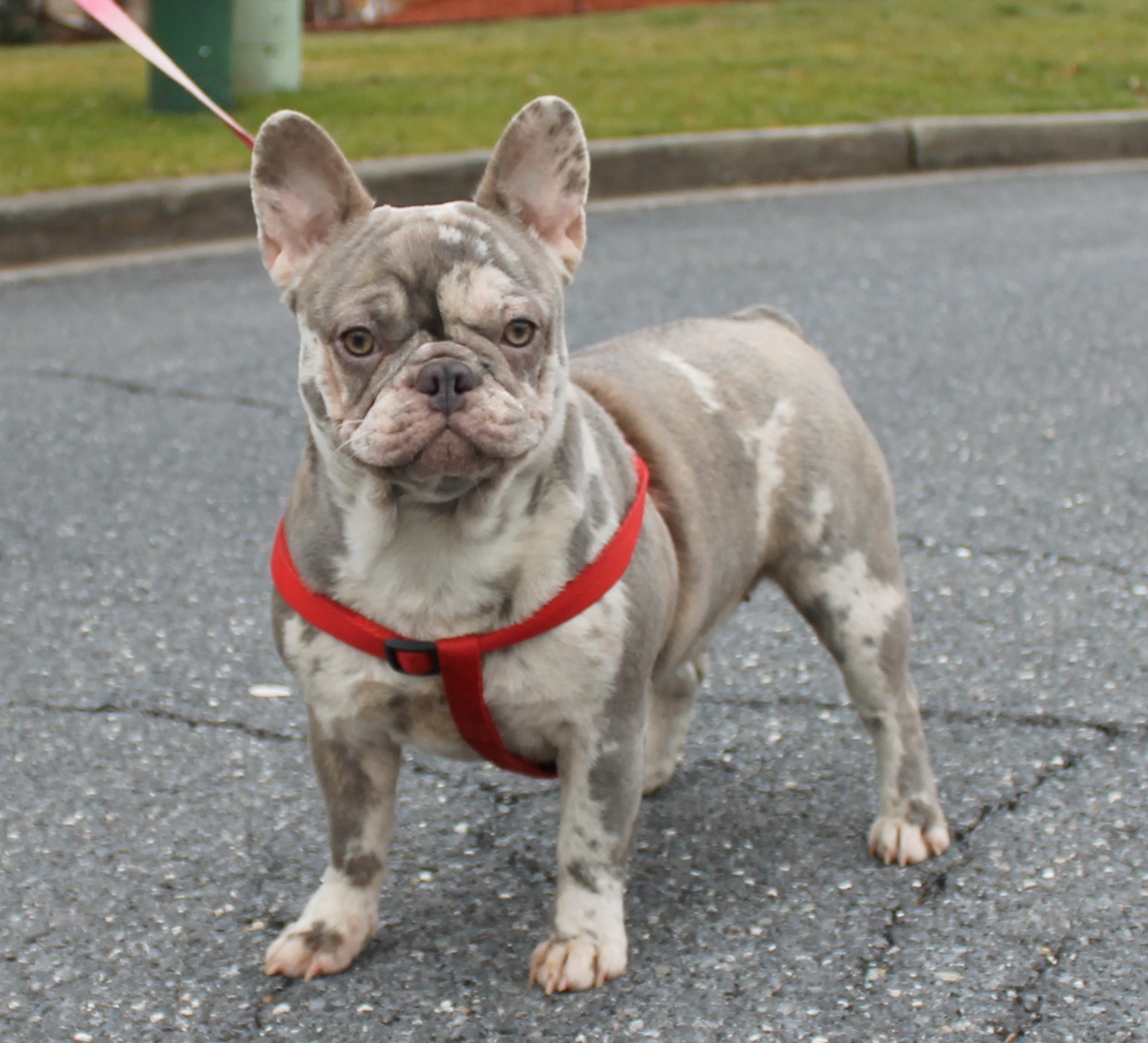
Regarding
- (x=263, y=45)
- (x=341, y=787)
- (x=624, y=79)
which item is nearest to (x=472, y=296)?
(x=341, y=787)

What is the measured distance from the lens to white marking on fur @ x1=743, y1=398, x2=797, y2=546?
359 cm

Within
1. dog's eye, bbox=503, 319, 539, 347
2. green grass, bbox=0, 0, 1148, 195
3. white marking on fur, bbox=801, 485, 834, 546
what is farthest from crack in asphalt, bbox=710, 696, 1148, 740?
green grass, bbox=0, 0, 1148, 195

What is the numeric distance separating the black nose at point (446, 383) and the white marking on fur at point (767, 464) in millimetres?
905

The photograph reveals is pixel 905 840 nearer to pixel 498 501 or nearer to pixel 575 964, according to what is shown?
pixel 575 964

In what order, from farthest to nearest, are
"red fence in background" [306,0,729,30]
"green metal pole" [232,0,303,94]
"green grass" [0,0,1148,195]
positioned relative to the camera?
"red fence in background" [306,0,729,30], "green metal pole" [232,0,303,94], "green grass" [0,0,1148,195]

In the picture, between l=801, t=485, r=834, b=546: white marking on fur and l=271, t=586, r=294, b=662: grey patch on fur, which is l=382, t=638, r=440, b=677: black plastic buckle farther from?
l=801, t=485, r=834, b=546: white marking on fur

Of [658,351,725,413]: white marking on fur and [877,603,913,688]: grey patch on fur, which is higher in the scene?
[658,351,725,413]: white marking on fur

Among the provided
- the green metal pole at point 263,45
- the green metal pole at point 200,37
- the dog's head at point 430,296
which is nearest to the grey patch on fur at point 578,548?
the dog's head at point 430,296

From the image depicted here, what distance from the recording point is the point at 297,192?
3.20 m

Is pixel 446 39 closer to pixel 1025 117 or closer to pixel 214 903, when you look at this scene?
pixel 1025 117

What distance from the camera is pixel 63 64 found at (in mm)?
13523

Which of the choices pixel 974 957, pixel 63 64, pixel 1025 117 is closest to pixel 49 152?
pixel 63 64

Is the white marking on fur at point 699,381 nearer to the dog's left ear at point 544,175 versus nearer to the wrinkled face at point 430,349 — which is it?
the dog's left ear at point 544,175

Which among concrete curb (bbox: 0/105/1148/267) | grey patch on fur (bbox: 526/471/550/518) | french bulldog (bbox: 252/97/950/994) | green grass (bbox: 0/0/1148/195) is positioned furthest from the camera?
green grass (bbox: 0/0/1148/195)
